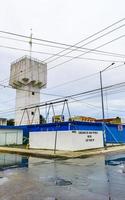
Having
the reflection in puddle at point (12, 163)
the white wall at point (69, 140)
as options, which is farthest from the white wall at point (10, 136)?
the reflection in puddle at point (12, 163)

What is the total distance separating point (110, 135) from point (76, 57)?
2543 cm

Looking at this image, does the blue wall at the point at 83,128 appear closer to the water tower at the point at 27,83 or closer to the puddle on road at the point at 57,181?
the water tower at the point at 27,83

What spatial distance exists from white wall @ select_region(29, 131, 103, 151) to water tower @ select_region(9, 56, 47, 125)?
16.9 m

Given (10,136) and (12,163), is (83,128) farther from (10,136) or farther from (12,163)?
(10,136)

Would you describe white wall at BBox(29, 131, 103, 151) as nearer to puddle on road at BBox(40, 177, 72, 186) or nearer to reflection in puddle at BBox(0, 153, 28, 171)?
reflection in puddle at BBox(0, 153, 28, 171)

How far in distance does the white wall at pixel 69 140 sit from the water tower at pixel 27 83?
16.9 meters

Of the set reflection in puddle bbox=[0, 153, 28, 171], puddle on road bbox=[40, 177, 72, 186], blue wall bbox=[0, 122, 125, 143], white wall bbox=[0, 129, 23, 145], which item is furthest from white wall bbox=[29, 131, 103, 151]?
puddle on road bbox=[40, 177, 72, 186]

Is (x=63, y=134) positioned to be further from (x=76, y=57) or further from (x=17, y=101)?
(x=17, y=101)

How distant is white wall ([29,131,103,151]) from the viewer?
29.1m

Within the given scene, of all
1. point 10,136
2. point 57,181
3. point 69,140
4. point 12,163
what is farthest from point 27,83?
point 57,181

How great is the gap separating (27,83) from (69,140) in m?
25.5

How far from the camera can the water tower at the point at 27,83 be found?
51375 millimetres

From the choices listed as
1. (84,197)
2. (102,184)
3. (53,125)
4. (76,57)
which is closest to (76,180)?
(102,184)

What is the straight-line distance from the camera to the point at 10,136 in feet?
139
